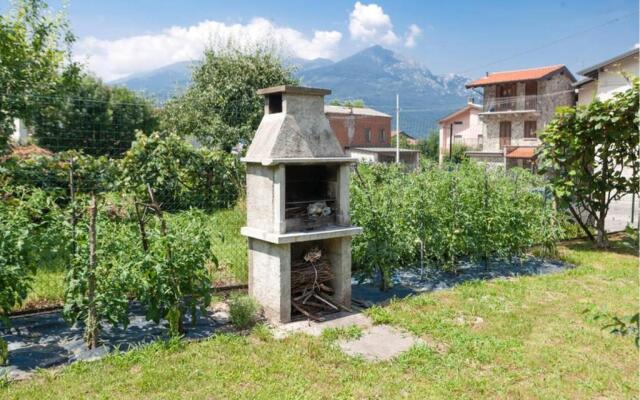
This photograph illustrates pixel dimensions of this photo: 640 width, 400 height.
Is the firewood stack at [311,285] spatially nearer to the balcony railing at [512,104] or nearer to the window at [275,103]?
the window at [275,103]

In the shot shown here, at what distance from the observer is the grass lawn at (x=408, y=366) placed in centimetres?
379

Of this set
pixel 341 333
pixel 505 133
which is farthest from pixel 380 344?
pixel 505 133

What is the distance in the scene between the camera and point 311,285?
5699mm

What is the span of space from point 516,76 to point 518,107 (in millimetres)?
2486

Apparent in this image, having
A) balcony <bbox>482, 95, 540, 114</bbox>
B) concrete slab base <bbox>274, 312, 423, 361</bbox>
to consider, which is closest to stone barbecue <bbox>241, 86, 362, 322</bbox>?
concrete slab base <bbox>274, 312, 423, 361</bbox>

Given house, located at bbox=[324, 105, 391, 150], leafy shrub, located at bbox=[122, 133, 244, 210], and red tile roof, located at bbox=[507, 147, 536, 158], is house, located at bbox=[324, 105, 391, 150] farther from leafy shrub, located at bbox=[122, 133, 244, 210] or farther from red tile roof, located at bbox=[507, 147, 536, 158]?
leafy shrub, located at bbox=[122, 133, 244, 210]

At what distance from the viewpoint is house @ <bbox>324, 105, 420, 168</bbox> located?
3641cm

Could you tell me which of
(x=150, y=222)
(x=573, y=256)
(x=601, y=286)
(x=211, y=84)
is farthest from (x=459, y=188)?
(x=211, y=84)

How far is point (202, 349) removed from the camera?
14.8 feet

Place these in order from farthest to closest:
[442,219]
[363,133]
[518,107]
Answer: [363,133], [518,107], [442,219]

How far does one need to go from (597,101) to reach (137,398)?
868 centimetres

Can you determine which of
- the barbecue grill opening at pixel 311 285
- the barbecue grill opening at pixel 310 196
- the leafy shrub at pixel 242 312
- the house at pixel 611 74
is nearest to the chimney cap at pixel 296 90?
the barbecue grill opening at pixel 310 196

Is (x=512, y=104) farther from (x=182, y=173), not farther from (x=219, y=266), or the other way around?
(x=219, y=266)

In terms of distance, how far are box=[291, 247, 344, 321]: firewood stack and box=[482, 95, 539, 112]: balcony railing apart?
30774 millimetres
